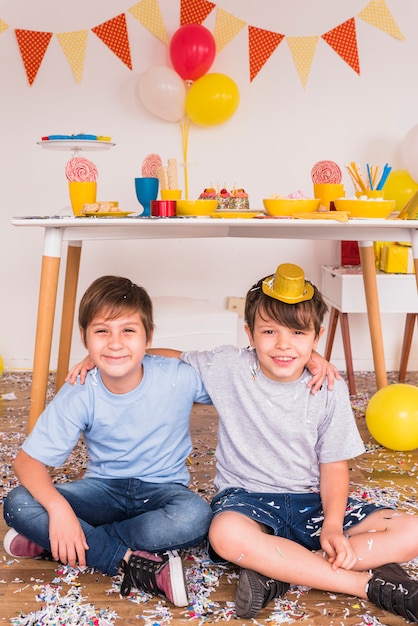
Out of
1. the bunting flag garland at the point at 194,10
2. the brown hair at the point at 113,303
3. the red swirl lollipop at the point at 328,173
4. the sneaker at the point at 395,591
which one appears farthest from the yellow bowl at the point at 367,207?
the bunting flag garland at the point at 194,10

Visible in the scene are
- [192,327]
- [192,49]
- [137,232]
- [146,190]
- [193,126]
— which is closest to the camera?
[137,232]

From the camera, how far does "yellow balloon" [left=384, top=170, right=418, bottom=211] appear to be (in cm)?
290

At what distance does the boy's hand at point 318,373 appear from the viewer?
4.71ft

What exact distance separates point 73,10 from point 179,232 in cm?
147

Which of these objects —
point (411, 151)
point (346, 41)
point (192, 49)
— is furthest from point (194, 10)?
point (411, 151)

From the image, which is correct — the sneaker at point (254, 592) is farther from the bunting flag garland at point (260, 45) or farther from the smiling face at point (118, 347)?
the bunting flag garland at point (260, 45)

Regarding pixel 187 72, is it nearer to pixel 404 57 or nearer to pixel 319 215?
pixel 404 57

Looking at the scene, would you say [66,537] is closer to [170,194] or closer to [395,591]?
[395,591]

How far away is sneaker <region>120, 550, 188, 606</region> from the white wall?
198cm

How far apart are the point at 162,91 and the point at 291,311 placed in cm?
175

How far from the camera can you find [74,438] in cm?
143

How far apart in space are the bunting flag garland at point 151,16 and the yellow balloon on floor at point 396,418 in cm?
181

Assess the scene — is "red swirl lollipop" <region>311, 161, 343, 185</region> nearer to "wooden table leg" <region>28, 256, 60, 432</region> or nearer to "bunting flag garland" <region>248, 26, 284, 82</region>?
"wooden table leg" <region>28, 256, 60, 432</region>

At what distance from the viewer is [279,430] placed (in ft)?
4.71
